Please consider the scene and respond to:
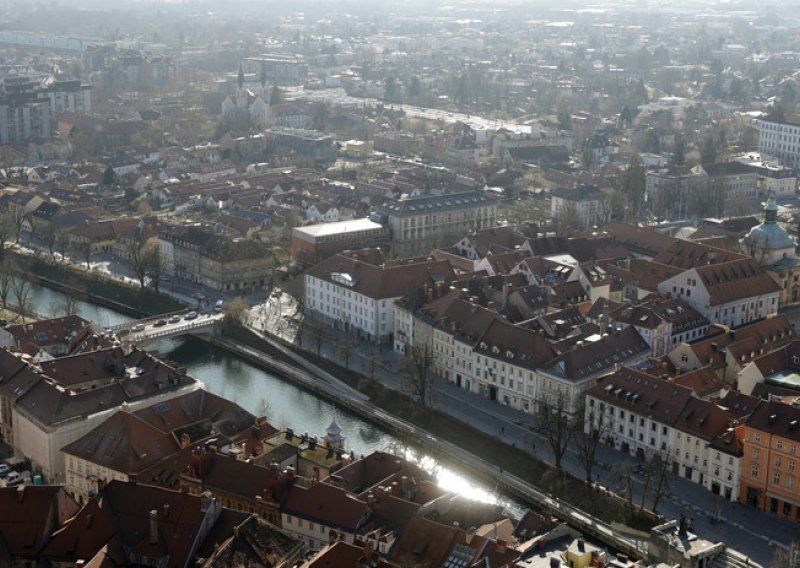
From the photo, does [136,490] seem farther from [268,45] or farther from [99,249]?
[268,45]

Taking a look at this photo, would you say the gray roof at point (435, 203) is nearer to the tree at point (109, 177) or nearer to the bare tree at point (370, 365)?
the bare tree at point (370, 365)

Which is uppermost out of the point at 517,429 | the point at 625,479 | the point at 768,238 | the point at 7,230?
the point at 768,238

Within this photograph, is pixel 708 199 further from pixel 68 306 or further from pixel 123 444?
pixel 123 444

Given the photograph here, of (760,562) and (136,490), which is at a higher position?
(136,490)

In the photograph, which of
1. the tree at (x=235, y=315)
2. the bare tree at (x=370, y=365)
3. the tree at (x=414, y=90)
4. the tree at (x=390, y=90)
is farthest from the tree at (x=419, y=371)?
the tree at (x=390, y=90)

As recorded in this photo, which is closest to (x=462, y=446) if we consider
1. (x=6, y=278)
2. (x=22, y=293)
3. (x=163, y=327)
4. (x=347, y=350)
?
(x=347, y=350)

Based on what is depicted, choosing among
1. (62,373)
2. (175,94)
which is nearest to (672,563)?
(62,373)
